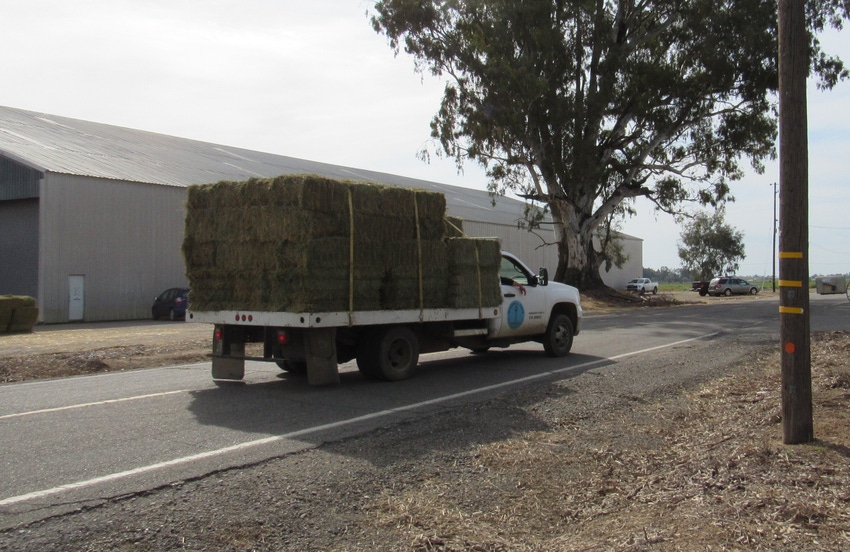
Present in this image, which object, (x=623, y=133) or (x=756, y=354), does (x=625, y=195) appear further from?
(x=756, y=354)

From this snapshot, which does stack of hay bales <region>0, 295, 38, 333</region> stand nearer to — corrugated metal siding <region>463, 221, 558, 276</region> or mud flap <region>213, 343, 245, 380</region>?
mud flap <region>213, 343, 245, 380</region>

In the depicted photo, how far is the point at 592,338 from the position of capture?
1727 centimetres

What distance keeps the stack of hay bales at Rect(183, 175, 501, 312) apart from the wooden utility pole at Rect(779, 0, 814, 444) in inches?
199

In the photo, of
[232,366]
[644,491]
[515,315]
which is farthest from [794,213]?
[232,366]

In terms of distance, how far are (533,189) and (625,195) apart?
16.7 ft

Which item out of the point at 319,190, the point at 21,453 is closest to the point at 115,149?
the point at 319,190

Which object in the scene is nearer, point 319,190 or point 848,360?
point 319,190

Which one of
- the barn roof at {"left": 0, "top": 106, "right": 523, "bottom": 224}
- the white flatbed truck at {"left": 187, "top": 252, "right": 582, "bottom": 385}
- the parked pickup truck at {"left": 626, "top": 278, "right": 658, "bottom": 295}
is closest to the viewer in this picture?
the white flatbed truck at {"left": 187, "top": 252, "right": 582, "bottom": 385}

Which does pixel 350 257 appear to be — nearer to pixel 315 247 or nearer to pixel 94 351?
pixel 315 247

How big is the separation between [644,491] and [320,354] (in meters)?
5.02

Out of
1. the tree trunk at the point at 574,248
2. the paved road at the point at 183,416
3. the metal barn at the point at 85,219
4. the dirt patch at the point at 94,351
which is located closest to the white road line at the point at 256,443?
the paved road at the point at 183,416

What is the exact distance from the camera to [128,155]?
111 feet

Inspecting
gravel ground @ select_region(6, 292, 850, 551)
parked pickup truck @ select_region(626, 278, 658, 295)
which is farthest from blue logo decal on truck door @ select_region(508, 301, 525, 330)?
parked pickup truck @ select_region(626, 278, 658, 295)

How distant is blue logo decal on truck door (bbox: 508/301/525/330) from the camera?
1219cm
